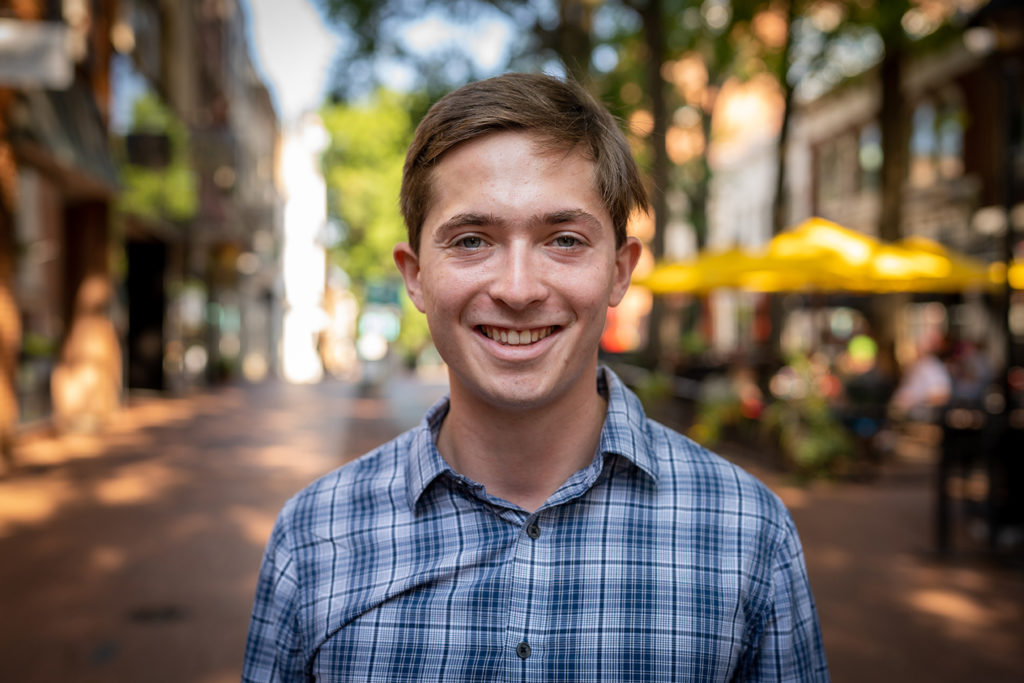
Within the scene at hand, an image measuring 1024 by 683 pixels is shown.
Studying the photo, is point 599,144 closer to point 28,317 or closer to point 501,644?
point 501,644

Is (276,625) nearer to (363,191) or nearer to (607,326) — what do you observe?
(607,326)

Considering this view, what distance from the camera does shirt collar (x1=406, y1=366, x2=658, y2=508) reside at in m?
1.78

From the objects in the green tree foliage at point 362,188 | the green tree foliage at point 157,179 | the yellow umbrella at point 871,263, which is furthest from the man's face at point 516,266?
the green tree foliage at point 362,188

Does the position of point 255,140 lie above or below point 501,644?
above

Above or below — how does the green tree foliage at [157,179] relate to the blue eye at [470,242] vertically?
above

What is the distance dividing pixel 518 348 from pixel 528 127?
0.40m

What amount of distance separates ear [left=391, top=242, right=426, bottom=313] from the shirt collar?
24 cm

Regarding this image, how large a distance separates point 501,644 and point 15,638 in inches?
174

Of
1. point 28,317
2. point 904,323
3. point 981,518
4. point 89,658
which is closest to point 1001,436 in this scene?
point 981,518

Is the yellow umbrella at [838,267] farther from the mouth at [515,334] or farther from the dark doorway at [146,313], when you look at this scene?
the dark doorway at [146,313]

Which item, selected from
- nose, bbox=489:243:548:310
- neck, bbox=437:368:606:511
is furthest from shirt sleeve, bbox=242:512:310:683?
nose, bbox=489:243:548:310

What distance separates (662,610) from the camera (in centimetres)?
169

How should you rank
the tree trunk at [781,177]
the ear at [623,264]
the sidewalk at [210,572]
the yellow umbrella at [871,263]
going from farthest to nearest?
the tree trunk at [781,177]
the yellow umbrella at [871,263]
the sidewalk at [210,572]
the ear at [623,264]

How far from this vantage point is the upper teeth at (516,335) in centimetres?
172
